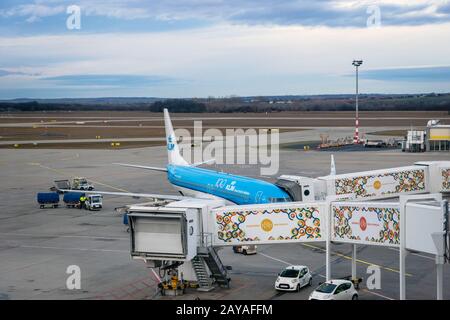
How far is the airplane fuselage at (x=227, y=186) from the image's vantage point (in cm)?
5716

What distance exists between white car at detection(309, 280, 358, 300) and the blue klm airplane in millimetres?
17315

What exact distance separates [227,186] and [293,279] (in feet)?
66.1

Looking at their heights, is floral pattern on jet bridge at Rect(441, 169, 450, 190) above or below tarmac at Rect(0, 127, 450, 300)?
above

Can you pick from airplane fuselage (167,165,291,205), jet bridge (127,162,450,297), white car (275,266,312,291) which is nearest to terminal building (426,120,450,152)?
airplane fuselage (167,165,291,205)

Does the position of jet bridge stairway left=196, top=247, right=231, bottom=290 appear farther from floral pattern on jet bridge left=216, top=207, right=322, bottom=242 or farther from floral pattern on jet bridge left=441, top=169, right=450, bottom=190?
floral pattern on jet bridge left=441, top=169, right=450, bottom=190

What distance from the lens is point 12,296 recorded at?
136 ft

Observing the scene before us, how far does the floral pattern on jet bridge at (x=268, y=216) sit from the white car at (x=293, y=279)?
2120 mm

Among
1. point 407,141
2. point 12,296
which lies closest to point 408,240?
point 12,296

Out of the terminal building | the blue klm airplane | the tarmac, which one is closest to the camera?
the tarmac

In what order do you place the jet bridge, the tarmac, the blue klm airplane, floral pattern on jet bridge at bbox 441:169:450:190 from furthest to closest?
floral pattern on jet bridge at bbox 441:169:450:190 → the blue klm airplane → the tarmac → the jet bridge

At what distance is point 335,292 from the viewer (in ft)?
127

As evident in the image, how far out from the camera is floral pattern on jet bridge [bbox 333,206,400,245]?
3806cm

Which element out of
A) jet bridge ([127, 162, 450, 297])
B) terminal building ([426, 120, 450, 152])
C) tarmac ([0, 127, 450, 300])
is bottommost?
tarmac ([0, 127, 450, 300])
